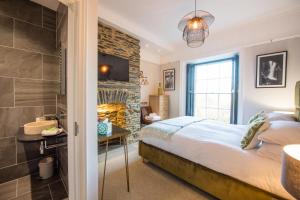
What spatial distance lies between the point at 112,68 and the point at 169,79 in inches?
86.1

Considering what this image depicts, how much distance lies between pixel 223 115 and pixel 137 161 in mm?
2689

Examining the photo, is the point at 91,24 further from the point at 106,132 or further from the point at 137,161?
the point at 137,161

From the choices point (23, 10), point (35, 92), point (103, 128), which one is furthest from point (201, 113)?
point (23, 10)

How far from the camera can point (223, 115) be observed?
3.88m

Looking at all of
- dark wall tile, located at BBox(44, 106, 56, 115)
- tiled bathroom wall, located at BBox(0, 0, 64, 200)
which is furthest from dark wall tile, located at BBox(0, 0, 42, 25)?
dark wall tile, located at BBox(44, 106, 56, 115)

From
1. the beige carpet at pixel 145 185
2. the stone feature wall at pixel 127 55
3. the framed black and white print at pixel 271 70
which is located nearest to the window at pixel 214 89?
the framed black and white print at pixel 271 70

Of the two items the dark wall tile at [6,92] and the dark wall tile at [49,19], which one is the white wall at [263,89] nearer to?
the dark wall tile at [49,19]

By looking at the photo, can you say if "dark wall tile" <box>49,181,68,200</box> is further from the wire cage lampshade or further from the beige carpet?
the wire cage lampshade

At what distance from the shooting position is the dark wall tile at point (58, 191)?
1712mm

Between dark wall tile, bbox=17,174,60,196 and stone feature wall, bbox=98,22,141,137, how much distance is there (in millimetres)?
1704

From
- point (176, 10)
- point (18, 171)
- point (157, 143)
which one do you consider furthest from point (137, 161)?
point (176, 10)

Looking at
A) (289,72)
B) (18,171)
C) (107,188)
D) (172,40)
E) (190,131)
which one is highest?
(172,40)

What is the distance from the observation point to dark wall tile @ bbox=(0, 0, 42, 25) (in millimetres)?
1854


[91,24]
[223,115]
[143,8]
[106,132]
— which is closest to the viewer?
[91,24]
